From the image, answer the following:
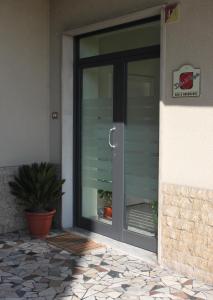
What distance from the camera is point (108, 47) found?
5.13 metres

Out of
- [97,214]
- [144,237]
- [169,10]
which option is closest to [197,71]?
[169,10]

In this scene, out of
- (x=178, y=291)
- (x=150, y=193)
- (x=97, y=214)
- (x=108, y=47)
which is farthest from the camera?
(x=97, y=214)

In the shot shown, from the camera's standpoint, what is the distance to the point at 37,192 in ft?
17.0

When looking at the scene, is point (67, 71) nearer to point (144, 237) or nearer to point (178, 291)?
point (144, 237)

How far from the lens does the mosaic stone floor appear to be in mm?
3652

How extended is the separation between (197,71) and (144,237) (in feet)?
6.04

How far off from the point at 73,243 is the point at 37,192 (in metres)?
0.73

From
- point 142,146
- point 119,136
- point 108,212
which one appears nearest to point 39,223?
point 108,212

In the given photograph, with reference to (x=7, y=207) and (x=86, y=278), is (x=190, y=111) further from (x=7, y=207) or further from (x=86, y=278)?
(x=7, y=207)

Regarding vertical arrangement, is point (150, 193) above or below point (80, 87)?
below

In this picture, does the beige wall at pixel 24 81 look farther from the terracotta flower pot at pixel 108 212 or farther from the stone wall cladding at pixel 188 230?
the stone wall cladding at pixel 188 230

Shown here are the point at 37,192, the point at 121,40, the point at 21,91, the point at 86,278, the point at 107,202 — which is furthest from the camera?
the point at 21,91

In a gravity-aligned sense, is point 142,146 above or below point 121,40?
below

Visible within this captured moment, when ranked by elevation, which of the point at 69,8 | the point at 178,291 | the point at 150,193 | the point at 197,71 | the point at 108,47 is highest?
the point at 69,8
